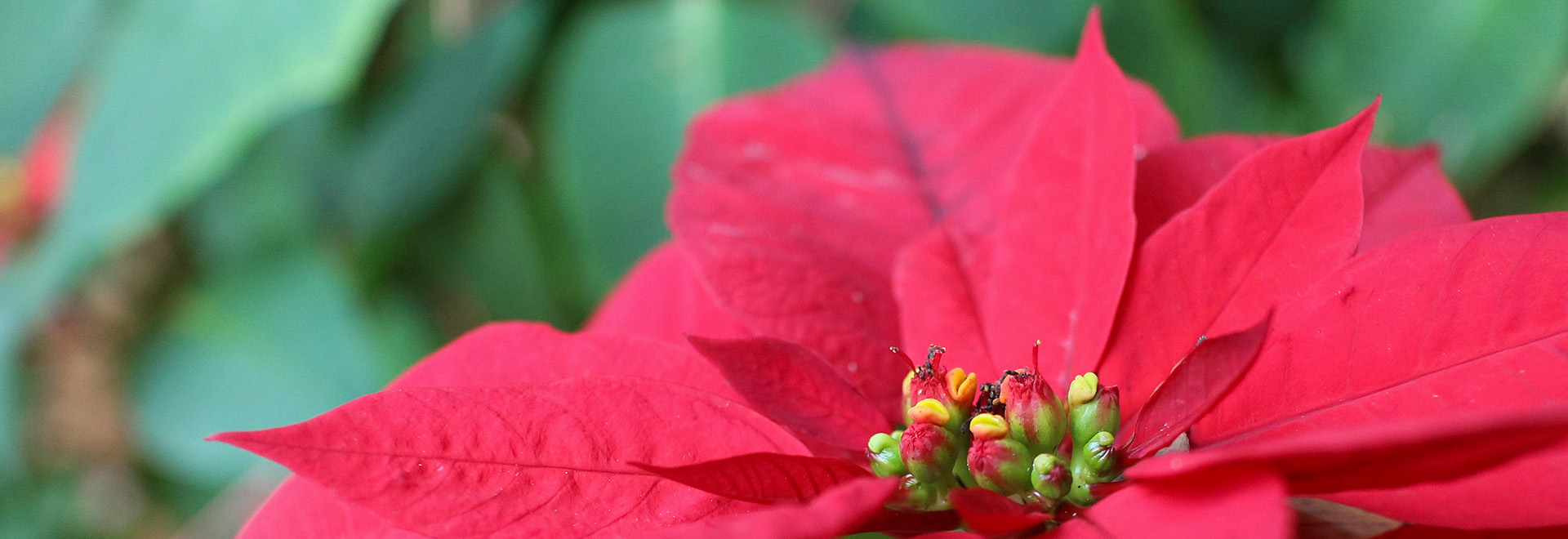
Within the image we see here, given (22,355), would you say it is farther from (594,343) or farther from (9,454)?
(594,343)

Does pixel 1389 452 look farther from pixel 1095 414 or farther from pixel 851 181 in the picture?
pixel 851 181

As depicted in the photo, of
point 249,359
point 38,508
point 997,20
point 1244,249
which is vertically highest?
point 997,20

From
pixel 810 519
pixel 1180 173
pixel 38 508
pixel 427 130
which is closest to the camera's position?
pixel 810 519

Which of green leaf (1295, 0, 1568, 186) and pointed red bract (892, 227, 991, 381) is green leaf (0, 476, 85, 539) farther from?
green leaf (1295, 0, 1568, 186)

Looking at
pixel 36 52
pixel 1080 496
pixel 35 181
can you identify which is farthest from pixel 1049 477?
pixel 35 181

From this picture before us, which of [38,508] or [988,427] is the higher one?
[988,427]

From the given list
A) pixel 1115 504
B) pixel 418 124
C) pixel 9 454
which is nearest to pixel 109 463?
pixel 9 454
